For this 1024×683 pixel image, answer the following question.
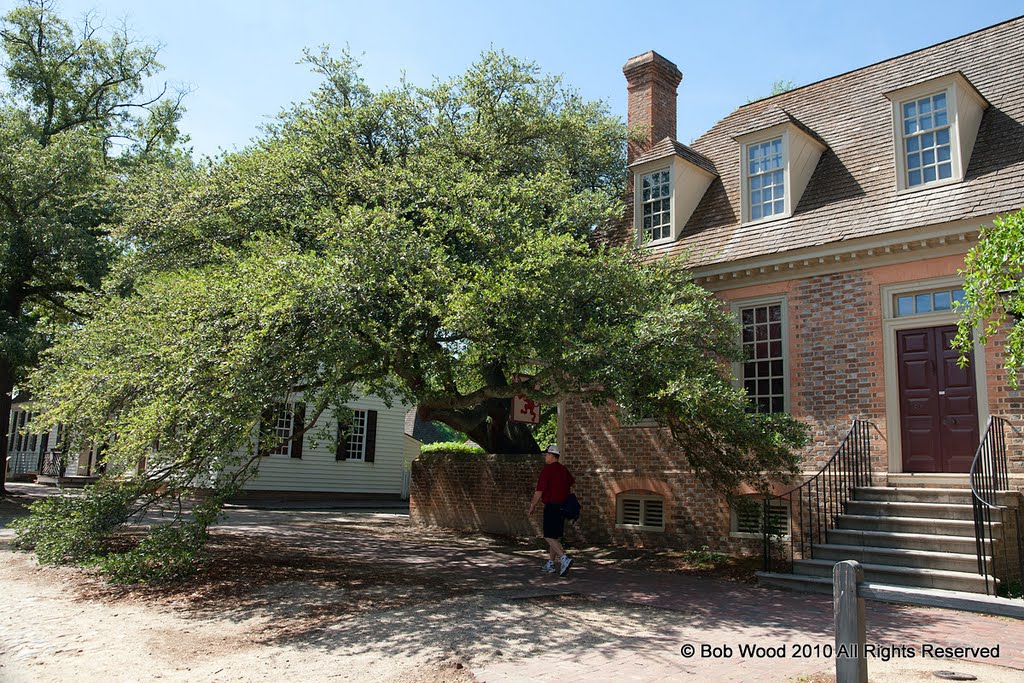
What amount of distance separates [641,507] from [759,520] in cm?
232

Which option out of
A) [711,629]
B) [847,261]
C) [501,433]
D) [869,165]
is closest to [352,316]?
[711,629]

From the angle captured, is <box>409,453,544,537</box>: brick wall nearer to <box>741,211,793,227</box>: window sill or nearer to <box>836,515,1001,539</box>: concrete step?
<box>741,211,793,227</box>: window sill

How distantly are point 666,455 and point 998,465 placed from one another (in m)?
5.17

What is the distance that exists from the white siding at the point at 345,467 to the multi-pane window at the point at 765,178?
14842mm

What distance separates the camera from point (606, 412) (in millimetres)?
14578

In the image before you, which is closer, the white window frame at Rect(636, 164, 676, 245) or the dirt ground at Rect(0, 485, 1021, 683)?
the dirt ground at Rect(0, 485, 1021, 683)

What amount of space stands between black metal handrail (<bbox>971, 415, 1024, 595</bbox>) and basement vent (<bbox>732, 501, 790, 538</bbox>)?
2941 mm

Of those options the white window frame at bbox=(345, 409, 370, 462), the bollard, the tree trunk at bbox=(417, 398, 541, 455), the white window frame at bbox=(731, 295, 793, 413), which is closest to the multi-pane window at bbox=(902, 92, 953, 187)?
Answer: the white window frame at bbox=(731, 295, 793, 413)

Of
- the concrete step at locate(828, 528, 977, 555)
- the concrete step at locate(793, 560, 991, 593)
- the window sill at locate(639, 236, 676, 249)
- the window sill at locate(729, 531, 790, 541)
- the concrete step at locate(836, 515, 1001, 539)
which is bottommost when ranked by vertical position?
the concrete step at locate(793, 560, 991, 593)

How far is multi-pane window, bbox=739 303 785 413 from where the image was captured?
12.9 m

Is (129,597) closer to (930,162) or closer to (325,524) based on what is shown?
(325,524)

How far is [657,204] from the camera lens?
1541cm

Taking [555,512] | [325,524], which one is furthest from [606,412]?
[325,524]

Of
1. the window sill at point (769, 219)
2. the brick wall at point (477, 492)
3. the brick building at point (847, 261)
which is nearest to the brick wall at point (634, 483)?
the brick building at point (847, 261)
